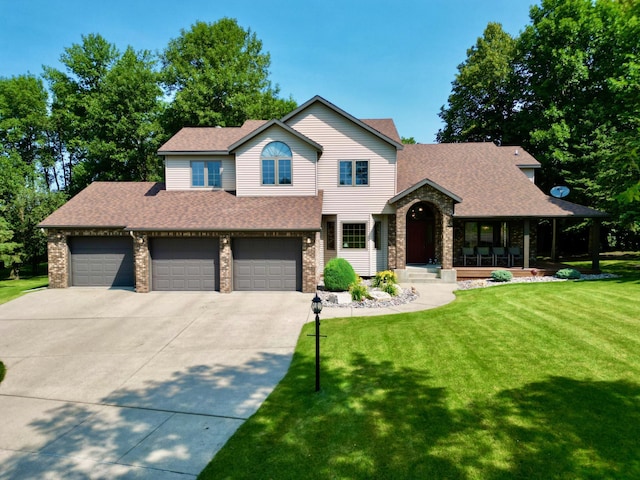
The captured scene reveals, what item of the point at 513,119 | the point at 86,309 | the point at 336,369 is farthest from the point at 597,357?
the point at 513,119

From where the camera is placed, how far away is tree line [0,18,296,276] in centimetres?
3059

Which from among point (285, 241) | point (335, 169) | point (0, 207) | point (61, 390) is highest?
point (335, 169)

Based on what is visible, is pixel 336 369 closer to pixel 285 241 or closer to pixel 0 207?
pixel 285 241

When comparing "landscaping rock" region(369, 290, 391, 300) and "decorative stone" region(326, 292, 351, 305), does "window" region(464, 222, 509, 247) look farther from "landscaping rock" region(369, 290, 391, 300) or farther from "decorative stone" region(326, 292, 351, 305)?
"decorative stone" region(326, 292, 351, 305)

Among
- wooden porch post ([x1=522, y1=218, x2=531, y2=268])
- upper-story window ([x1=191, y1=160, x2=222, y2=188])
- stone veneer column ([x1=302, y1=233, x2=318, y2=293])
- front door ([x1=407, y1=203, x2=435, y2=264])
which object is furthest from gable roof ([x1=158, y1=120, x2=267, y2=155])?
wooden porch post ([x1=522, y1=218, x2=531, y2=268])

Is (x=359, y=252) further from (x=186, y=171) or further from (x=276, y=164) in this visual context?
(x=186, y=171)

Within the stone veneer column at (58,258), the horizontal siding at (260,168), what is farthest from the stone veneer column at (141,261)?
the horizontal siding at (260,168)

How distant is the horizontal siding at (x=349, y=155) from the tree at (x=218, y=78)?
49.5 ft

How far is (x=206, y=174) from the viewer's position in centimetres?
1994

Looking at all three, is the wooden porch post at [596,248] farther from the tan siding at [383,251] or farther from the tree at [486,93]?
the tree at [486,93]

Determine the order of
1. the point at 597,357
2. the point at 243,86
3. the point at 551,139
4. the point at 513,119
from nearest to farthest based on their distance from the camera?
1. the point at 597,357
2. the point at 551,139
3. the point at 513,119
4. the point at 243,86

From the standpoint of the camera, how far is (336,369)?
8156 millimetres

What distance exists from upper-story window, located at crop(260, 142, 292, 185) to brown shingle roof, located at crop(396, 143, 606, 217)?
595cm

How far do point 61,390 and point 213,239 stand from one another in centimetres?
989
